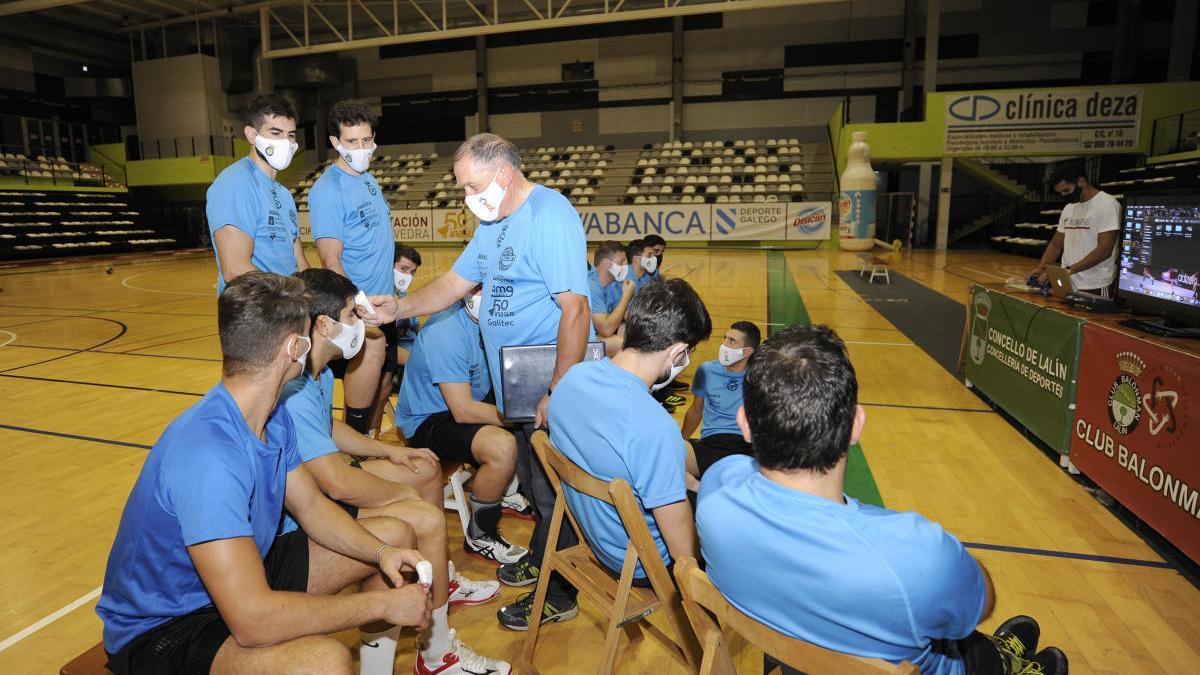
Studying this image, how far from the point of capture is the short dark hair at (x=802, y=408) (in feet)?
4.33

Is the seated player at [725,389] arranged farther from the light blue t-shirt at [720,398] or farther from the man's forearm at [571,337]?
the man's forearm at [571,337]

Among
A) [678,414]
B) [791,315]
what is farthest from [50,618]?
[791,315]

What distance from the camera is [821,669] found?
1.20 metres

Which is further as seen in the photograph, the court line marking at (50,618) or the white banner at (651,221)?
the white banner at (651,221)

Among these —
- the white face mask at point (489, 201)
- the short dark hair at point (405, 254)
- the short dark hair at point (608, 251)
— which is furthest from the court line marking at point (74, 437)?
the short dark hair at point (608, 251)

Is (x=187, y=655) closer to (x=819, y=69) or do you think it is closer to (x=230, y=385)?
(x=230, y=385)

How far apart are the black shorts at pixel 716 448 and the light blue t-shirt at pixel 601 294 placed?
202 centimetres

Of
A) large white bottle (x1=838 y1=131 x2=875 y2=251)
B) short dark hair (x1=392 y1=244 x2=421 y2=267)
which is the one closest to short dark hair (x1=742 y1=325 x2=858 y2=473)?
short dark hair (x1=392 y1=244 x2=421 y2=267)

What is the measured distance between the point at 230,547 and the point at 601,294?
4.31m

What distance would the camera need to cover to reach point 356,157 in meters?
3.71

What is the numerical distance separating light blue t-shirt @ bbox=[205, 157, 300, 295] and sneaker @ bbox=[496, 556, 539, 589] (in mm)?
1699

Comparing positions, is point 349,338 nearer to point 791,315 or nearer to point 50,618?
point 50,618

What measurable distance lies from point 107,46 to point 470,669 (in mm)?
33029

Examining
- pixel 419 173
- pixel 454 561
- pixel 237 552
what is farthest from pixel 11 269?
pixel 237 552
